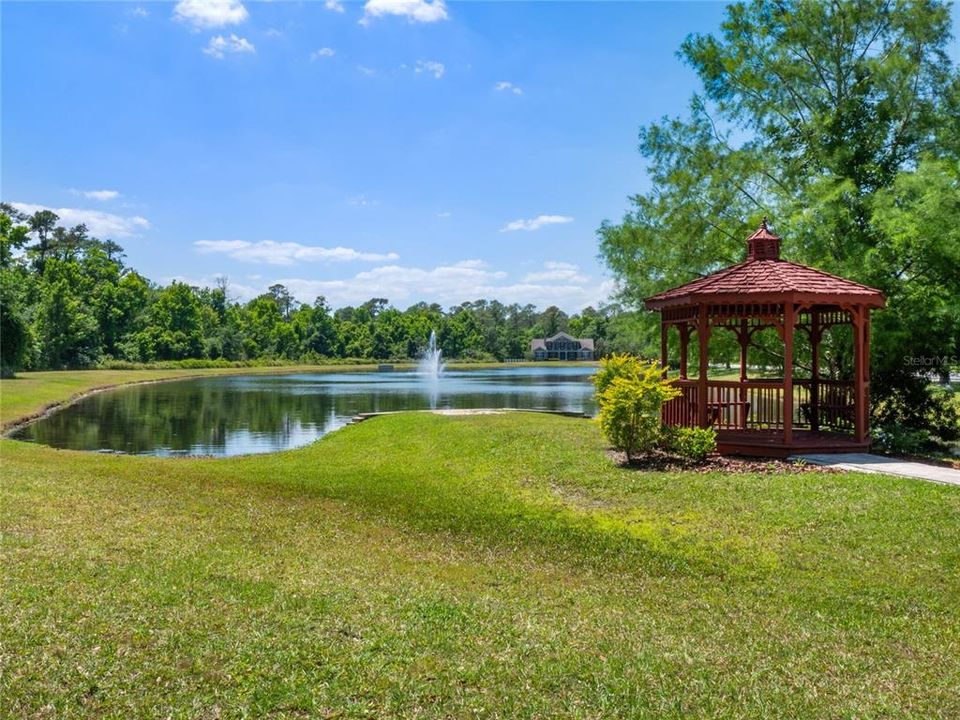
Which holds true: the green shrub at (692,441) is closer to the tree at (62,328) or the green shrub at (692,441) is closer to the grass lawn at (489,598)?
the grass lawn at (489,598)

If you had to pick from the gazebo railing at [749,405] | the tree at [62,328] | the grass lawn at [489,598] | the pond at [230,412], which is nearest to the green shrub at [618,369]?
the gazebo railing at [749,405]

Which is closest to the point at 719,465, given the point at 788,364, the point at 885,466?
the point at 788,364

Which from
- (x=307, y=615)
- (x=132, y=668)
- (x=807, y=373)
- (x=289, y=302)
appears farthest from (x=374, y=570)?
(x=289, y=302)

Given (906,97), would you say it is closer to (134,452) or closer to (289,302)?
(134,452)

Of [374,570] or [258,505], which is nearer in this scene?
[374,570]

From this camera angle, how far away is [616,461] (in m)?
12.4

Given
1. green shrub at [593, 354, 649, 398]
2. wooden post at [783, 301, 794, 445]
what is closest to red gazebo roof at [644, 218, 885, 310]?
wooden post at [783, 301, 794, 445]

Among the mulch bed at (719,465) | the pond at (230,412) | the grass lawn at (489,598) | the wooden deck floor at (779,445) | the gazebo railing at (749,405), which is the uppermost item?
the gazebo railing at (749,405)

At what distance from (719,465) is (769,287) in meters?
3.06

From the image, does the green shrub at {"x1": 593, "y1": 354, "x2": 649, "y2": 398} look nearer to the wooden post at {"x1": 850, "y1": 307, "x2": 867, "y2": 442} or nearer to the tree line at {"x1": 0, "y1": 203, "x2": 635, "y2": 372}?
the wooden post at {"x1": 850, "y1": 307, "x2": 867, "y2": 442}

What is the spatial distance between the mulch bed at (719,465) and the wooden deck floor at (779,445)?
0.53 feet

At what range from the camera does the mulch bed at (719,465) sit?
1123cm

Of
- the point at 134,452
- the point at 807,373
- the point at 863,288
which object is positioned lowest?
the point at 134,452

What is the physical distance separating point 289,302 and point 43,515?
123448 millimetres
